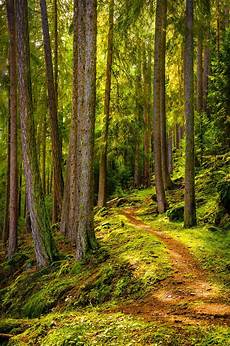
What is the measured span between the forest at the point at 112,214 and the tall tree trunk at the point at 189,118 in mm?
30

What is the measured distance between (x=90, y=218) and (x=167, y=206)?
18.9ft

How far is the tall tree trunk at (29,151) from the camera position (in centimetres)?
1069

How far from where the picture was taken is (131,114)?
20.9 m

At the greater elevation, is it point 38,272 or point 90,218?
point 90,218

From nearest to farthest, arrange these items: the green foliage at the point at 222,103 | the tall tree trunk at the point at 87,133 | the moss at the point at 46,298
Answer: the moss at the point at 46,298 → the tall tree trunk at the point at 87,133 → the green foliage at the point at 222,103

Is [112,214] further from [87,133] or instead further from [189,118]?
[87,133]

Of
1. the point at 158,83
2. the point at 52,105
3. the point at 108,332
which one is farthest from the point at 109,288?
the point at 52,105


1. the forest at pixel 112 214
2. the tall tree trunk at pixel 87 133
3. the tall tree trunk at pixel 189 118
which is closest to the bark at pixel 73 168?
the forest at pixel 112 214

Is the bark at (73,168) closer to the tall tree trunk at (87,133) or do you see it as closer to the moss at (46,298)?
the tall tree trunk at (87,133)

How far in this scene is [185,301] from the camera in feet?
21.0

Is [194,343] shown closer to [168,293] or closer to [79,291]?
[168,293]

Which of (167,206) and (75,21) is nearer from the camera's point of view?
(75,21)

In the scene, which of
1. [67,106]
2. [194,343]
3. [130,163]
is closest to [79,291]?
[194,343]

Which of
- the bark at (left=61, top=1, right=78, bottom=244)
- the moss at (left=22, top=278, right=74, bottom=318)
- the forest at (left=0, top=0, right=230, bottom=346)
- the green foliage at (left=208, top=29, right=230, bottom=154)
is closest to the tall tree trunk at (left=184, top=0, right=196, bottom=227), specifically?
the forest at (left=0, top=0, right=230, bottom=346)
